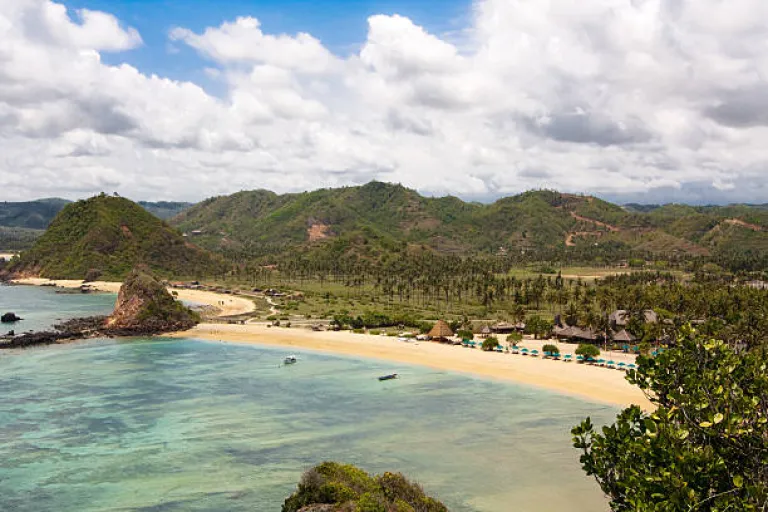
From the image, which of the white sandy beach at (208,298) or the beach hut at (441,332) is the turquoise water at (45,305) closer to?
the white sandy beach at (208,298)

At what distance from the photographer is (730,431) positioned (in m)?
16.1

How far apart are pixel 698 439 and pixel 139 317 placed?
10746 centimetres

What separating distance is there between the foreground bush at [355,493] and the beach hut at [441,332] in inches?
2504

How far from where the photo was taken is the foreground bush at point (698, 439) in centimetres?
1625

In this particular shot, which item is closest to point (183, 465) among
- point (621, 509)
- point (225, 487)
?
point (225, 487)

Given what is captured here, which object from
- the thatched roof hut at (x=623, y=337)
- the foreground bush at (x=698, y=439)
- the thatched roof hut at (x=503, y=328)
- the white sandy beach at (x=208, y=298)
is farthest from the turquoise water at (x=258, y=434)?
the white sandy beach at (x=208, y=298)

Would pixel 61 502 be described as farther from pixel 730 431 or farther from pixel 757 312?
pixel 757 312

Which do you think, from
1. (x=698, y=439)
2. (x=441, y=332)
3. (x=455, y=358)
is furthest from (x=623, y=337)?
(x=698, y=439)

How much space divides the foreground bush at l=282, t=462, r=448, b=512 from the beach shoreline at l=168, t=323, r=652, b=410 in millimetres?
36564

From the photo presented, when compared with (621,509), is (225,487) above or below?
below

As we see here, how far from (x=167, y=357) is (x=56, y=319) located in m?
46.9

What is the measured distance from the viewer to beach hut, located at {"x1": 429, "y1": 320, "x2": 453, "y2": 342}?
94.2 meters

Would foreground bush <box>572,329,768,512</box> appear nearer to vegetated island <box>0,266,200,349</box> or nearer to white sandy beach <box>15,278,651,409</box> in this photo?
white sandy beach <box>15,278,651,409</box>

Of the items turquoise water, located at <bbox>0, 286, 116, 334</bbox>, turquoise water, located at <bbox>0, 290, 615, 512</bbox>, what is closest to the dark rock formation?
turquoise water, located at <bbox>0, 286, 116, 334</bbox>
